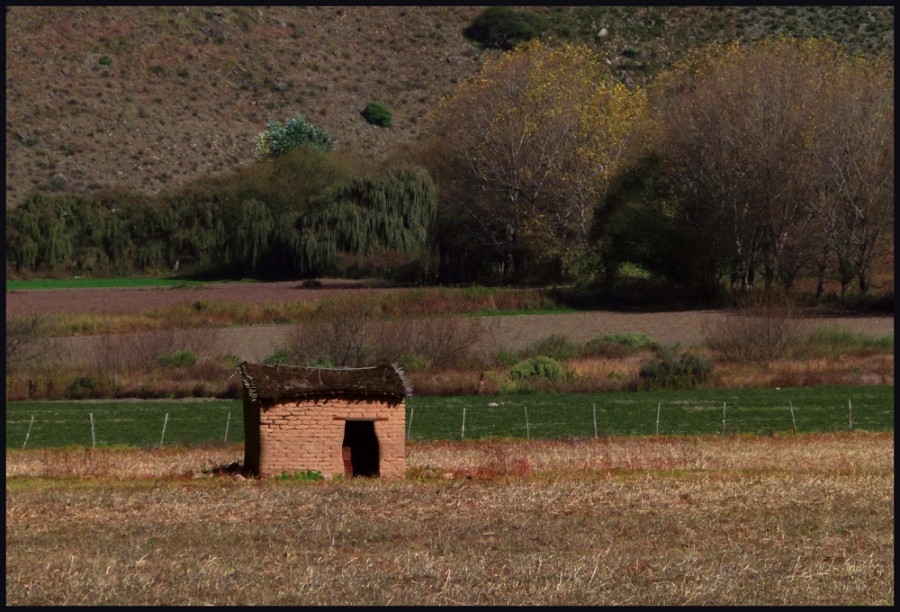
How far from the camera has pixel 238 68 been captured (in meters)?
146

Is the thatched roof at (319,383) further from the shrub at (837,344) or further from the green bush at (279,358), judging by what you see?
the shrub at (837,344)

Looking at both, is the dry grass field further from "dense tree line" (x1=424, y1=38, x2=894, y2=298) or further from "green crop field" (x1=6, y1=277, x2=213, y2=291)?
"green crop field" (x1=6, y1=277, x2=213, y2=291)

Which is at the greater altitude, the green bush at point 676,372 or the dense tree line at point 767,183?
the dense tree line at point 767,183

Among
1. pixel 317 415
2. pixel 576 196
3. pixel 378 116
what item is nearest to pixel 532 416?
pixel 317 415

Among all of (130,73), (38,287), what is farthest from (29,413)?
(130,73)

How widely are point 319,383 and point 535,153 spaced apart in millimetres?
61306

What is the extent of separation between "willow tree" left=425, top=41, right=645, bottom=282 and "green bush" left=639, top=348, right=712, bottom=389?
30.6 metres

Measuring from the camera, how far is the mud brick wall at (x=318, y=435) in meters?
27.7

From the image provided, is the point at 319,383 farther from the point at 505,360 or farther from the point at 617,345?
the point at 617,345

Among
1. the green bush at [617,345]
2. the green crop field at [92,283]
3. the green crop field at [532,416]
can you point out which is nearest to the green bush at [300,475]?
the green crop field at [532,416]

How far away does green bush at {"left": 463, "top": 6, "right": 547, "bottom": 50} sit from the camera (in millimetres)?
157875

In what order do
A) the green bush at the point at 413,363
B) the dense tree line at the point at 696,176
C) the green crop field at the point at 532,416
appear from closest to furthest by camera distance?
the green crop field at the point at 532,416, the green bush at the point at 413,363, the dense tree line at the point at 696,176

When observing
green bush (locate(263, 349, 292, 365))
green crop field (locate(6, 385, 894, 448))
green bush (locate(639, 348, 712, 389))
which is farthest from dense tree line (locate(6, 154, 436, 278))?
green crop field (locate(6, 385, 894, 448))

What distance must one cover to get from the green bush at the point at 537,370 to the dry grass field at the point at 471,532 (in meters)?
20.7
